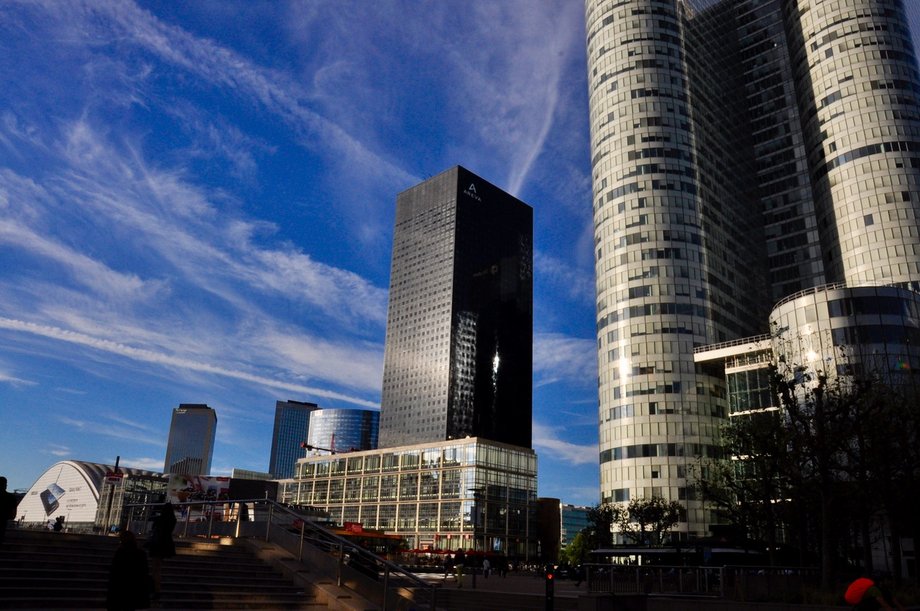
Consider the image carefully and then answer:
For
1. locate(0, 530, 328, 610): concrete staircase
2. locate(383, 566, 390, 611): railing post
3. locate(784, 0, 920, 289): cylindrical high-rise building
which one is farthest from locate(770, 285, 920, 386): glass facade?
locate(0, 530, 328, 610): concrete staircase

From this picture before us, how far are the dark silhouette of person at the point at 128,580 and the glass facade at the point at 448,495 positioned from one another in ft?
445

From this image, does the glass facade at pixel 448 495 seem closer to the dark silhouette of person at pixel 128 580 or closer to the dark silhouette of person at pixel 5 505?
the dark silhouette of person at pixel 5 505

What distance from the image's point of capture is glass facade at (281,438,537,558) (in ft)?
500

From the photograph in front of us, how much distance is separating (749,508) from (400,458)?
13626 centimetres

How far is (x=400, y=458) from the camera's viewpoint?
173 metres

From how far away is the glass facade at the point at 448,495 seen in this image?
152500 millimetres

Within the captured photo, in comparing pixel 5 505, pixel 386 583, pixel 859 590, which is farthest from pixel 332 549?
pixel 859 590

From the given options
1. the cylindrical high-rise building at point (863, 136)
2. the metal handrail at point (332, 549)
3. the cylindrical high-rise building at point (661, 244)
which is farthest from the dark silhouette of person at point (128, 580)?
the cylindrical high-rise building at point (863, 136)

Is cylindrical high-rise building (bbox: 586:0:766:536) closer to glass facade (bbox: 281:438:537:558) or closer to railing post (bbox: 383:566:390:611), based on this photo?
glass facade (bbox: 281:438:537:558)

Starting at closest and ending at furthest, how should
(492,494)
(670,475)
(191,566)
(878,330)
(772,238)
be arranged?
(191,566)
(878,330)
(670,475)
(772,238)
(492,494)

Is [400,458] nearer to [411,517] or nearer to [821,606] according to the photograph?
[411,517]

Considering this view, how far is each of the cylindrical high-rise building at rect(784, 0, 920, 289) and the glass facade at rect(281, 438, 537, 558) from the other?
273 feet

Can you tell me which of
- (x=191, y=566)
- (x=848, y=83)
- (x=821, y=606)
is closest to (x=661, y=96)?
(x=848, y=83)

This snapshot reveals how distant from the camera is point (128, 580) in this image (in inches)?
444
